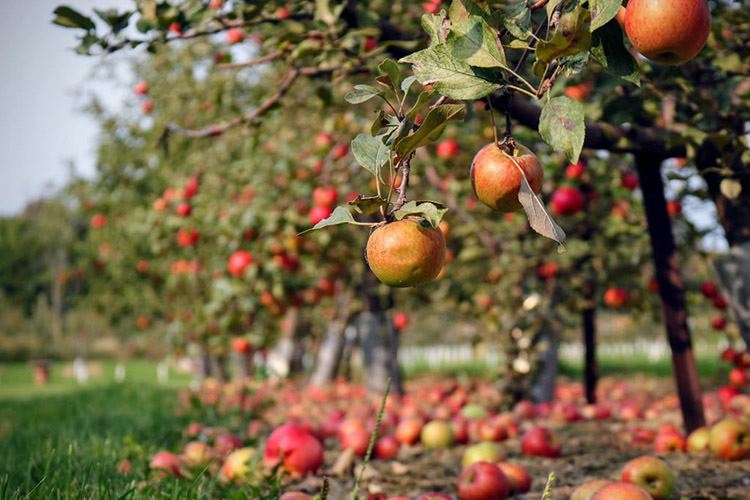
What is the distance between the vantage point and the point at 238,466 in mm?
2820

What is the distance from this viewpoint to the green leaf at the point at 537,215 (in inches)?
46.9

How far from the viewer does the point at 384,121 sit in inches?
56.4

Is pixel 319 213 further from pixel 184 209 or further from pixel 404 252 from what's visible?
pixel 404 252

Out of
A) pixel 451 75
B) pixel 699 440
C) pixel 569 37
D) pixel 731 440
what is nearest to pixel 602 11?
pixel 569 37

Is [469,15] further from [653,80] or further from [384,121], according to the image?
[653,80]

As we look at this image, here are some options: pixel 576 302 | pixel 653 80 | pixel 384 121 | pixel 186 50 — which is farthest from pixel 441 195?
pixel 186 50

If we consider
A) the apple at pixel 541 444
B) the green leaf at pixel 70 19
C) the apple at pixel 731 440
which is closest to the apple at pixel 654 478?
the apple at pixel 731 440

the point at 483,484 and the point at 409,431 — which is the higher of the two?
the point at 483,484

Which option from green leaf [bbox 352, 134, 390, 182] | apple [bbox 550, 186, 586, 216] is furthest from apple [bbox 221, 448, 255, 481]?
apple [bbox 550, 186, 586, 216]

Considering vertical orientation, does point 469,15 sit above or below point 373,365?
above

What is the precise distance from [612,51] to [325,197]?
3393 mm

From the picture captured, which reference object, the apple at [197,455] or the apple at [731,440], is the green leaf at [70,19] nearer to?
the apple at [197,455]

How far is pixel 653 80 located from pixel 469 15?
5.48 ft

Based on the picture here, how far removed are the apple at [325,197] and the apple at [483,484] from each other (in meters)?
2.54
